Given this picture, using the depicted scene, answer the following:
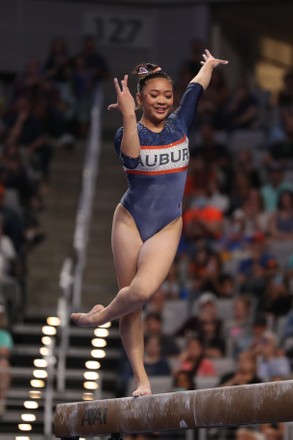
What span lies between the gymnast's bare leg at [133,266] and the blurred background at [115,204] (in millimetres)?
3440

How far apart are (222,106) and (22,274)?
13.4ft

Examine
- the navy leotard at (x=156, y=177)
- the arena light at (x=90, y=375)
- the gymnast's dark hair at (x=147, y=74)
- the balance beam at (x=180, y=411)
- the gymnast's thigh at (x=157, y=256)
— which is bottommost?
the balance beam at (x=180, y=411)

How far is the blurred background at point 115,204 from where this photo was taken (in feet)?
42.7

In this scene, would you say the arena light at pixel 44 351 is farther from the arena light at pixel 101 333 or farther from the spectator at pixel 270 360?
the spectator at pixel 270 360

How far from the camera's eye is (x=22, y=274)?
15391mm

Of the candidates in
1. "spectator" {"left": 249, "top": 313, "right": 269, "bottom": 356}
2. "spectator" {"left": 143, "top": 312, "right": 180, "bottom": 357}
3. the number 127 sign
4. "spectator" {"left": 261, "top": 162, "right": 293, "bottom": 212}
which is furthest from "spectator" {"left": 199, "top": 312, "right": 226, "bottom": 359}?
the number 127 sign

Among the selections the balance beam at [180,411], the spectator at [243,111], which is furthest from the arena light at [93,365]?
the balance beam at [180,411]

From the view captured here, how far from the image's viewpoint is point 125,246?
286 inches

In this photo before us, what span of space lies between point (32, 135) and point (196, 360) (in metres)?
6.04

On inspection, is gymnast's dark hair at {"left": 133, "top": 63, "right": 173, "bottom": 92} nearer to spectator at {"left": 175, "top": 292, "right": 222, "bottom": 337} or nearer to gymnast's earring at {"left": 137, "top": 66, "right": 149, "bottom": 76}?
gymnast's earring at {"left": 137, "top": 66, "right": 149, "bottom": 76}

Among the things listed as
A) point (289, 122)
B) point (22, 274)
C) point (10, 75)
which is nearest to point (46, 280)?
point (22, 274)

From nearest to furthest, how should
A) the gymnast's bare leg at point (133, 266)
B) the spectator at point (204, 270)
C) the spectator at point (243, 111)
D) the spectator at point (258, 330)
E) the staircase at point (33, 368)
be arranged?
1. the gymnast's bare leg at point (133, 266)
2. the spectator at point (258, 330)
3. the staircase at point (33, 368)
4. the spectator at point (204, 270)
5. the spectator at point (243, 111)

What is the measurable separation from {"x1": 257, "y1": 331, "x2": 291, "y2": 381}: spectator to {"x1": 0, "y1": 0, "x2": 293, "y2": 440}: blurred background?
2 centimetres

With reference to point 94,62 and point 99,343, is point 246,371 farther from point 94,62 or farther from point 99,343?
point 94,62
